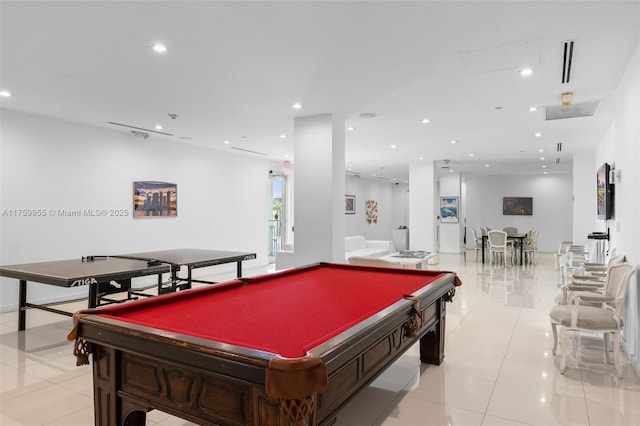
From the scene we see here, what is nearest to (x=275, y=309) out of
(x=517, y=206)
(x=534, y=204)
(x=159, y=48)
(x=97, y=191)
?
(x=159, y=48)

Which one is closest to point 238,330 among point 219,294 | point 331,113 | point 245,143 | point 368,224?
point 219,294

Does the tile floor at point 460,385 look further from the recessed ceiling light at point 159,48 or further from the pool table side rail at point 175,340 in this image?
the recessed ceiling light at point 159,48

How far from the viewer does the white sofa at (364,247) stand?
920 cm

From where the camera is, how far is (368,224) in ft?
53.5

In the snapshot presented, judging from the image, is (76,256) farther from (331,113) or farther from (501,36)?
(501,36)

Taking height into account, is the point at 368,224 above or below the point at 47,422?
above

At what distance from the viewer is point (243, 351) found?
4.99ft

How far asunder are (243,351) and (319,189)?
445 centimetres

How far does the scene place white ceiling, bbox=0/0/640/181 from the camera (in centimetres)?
290

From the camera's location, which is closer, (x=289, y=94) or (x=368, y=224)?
(x=289, y=94)

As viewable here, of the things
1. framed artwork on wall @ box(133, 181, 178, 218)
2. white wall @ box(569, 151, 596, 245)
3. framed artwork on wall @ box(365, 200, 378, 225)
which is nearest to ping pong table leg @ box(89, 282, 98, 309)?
framed artwork on wall @ box(133, 181, 178, 218)

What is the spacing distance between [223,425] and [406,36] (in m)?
3.12

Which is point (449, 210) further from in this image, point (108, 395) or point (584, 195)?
point (108, 395)

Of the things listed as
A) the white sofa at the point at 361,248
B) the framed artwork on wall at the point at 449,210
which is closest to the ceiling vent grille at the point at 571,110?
the white sofa at the point at 361,248
